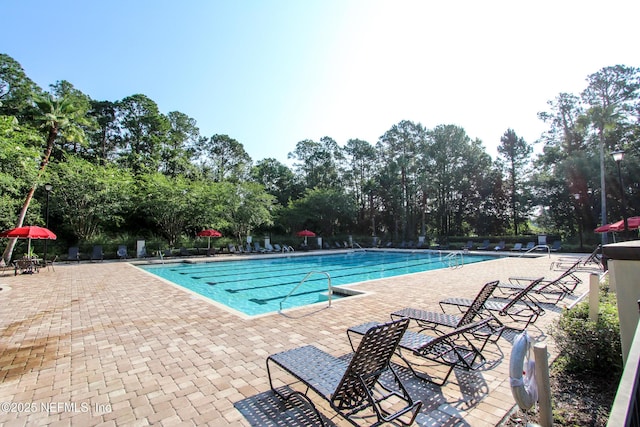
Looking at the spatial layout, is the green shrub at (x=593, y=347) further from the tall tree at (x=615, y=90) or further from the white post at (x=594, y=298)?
the tall tree at (x=615, y=90)

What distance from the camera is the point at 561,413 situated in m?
2.64

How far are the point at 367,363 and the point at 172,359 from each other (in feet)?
8.88

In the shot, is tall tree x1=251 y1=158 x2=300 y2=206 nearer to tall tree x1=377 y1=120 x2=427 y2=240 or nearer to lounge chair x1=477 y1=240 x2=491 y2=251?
tall tree x1=377 y1=120 x2=427 y2=240

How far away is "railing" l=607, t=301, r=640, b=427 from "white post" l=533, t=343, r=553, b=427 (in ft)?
4.12

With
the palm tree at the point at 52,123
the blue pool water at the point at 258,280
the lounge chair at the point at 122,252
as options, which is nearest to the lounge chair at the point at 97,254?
the lounge chair at the point at 122,252

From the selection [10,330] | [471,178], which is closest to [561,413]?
[10,330]

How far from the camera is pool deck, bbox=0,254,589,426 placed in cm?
272

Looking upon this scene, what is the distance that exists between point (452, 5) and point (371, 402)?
26.4 feet

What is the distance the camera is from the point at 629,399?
96 centimetres

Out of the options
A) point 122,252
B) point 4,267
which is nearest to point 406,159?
point 122,252

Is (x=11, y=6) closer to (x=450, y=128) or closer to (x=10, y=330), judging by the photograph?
(x=10, y=330)

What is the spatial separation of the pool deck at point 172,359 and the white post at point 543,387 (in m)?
0.39

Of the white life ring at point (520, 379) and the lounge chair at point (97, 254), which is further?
the lounge chair at point (97, 254)

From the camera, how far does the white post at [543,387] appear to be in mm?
2262
